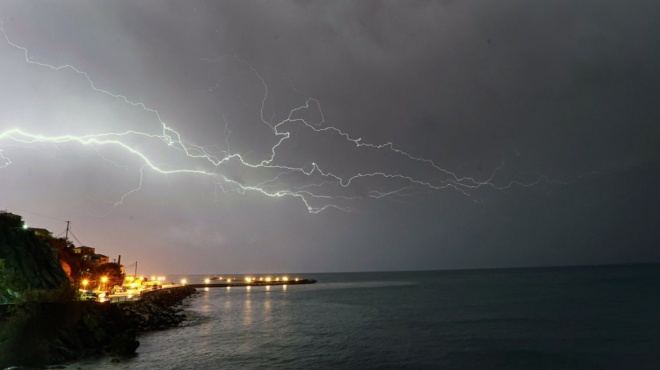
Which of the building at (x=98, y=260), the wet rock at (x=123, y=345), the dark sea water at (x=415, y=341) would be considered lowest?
A: the dark sea water at (x=415, y=341)

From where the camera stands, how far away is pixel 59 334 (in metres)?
30.8

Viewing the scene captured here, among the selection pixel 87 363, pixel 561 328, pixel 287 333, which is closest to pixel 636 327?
pixel 561 328

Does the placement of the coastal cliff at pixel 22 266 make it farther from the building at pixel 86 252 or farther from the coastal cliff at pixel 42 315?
the building at pixel 86 252

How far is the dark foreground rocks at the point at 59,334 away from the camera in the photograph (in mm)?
27531

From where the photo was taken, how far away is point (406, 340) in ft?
128

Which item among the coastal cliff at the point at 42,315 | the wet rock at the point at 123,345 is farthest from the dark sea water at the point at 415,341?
the coastal cliff at the point at 42,315

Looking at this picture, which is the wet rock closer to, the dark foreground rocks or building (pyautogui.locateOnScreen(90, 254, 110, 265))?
the dark foreground rocks

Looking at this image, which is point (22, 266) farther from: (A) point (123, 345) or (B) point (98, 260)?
(B) point (98, 260)

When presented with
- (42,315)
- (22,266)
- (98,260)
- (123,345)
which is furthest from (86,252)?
(123,345)

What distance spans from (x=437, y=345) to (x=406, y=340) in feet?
11.4

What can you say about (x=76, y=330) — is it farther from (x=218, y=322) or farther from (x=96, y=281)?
(x=96, y=281)

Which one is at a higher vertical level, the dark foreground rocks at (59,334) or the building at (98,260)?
the building at (98,260)

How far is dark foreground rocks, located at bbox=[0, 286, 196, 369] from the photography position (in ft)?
90.3

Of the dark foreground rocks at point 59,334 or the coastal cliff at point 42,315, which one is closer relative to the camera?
the dark foreground rocks at point 59,334
